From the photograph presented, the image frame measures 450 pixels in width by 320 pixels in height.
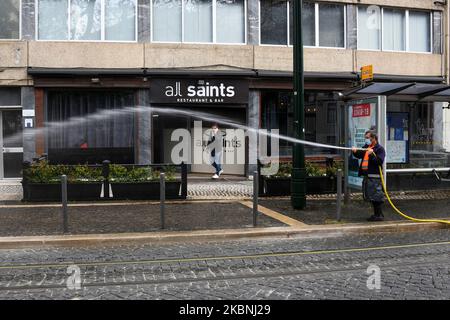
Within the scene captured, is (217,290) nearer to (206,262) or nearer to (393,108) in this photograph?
(206,262)

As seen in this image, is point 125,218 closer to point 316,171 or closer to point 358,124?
point 316,171

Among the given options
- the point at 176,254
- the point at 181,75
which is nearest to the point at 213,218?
the point at 176,254

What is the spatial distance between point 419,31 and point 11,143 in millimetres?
17331

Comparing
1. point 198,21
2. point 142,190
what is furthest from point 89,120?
point 142,190

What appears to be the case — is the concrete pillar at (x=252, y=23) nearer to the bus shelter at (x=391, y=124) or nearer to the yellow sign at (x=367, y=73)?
the yellow sign at (x=367, y=73)

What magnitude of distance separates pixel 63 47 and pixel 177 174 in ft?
25.0

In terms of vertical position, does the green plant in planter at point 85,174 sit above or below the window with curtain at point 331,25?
below

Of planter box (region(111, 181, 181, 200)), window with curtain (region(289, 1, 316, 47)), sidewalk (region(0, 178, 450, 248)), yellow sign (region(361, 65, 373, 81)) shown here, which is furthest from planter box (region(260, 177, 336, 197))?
window with curtain (region(289, 1, 316, 47))

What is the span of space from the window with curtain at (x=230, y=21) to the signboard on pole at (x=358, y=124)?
7.51 m

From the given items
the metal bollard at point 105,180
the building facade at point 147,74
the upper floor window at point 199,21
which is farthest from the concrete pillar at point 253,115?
the metal bollard at point 105,180

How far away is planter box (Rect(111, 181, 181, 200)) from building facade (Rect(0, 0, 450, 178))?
209 inches

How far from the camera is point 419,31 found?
2181cm

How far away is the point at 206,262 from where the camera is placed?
24.1 ft

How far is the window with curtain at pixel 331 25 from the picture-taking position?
20094 mm
